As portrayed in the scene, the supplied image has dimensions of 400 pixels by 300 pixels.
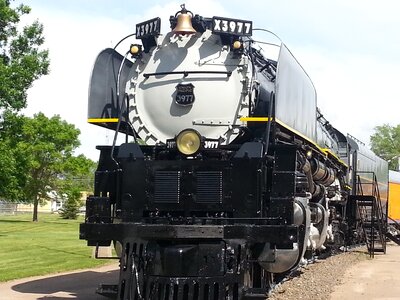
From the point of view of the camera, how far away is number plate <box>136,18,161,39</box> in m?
8.99

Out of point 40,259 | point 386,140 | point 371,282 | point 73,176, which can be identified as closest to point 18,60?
point 40,259

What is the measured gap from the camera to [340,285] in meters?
11.4

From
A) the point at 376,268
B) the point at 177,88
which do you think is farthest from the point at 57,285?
the point at 376,268


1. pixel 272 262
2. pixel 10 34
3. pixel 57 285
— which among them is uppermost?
pixel 10 34

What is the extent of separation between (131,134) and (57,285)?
12.2 feet

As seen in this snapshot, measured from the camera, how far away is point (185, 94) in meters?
8.62

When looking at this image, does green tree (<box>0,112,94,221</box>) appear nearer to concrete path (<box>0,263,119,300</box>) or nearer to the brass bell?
concrete path (<box>0,263,119,300</box>)

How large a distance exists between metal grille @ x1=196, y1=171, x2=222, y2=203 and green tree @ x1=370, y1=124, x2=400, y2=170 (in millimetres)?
77562

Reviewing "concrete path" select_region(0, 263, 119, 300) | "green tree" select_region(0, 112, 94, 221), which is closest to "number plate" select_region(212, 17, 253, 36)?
"concrete path" select_region(0, 263, 119, 300)

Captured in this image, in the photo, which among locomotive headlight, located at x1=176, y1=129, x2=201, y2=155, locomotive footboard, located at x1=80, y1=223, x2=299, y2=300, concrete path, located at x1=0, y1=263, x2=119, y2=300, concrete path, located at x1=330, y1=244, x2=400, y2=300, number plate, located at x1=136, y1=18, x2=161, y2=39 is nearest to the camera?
locomotive footboard, located at x1=80, y1=223, x2=299, y2=300

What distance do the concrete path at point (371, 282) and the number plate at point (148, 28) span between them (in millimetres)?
5037

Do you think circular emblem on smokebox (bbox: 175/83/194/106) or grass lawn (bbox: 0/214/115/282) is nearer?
circular emblem on smokebox (bbox: 175/83/194/106)

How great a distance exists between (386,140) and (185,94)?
8065cm

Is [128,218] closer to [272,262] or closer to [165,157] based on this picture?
[165,157]
